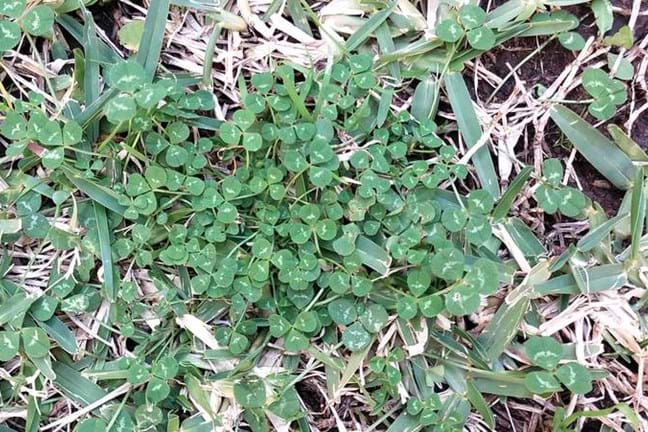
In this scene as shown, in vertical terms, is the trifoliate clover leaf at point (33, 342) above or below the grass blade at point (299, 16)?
below

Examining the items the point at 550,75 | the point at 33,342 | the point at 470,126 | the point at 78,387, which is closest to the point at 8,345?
the point at 33,342

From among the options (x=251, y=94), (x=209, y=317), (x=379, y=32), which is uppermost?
(x=379, y=32)

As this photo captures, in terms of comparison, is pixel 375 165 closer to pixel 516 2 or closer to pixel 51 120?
pixel 516 2

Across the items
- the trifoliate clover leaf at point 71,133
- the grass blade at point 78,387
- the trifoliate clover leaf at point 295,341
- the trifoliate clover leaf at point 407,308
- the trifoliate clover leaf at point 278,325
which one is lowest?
the grass blade at point 78,387

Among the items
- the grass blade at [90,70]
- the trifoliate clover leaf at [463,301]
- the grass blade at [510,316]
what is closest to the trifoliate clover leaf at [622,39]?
the grass blade at [510,316]

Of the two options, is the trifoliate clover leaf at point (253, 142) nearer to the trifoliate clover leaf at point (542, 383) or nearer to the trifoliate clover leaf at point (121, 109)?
the trifoliate clover leaf at point (121, 109)

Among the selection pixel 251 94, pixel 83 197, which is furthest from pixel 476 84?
pixel 83 197

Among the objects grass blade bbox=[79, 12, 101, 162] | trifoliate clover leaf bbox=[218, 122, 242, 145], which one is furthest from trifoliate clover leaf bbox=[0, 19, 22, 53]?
trifoliate clover leaf bbox=[218, 122, 242, 145]
